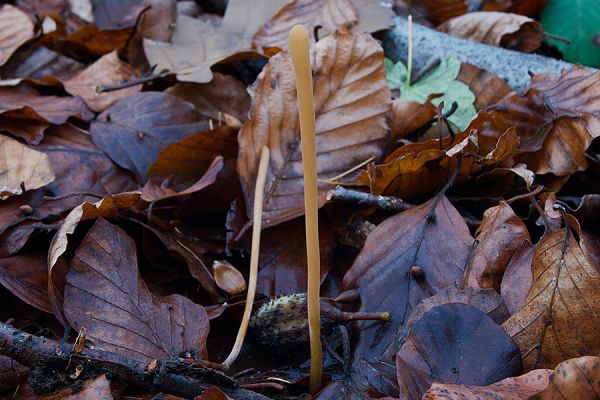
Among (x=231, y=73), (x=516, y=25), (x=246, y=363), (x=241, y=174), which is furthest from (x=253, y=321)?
(x=516, y=25)

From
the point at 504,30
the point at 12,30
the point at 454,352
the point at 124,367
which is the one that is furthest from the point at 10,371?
the point at 504,30

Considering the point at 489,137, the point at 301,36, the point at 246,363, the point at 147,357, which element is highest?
the point at 301,36

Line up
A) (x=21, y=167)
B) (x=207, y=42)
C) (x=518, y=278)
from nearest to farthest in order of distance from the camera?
1. (x=518, y=278)
2. (x=21, y=167)
3. (x=207, y=42)

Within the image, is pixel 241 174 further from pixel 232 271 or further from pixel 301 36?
pixel 301 36

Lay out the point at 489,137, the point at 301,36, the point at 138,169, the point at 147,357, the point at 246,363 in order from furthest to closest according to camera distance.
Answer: the point at 138,169 < the point at 489,137 < the point at 246,363 < the point at 147,357 < the point at 301,36

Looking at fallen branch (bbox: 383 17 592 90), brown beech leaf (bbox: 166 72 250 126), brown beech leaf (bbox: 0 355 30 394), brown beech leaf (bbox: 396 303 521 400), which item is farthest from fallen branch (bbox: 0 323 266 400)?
fallen branch (bbox: 383 17 592 90)

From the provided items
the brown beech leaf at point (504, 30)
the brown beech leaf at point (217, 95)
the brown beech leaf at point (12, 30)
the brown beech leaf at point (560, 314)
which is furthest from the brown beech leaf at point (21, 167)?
the brown beech leaf at point (504, 30)

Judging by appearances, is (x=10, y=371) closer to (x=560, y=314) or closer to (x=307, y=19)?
(x=560, y=314)
